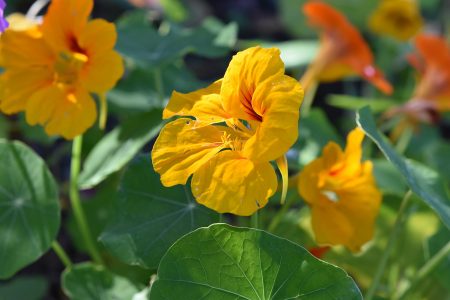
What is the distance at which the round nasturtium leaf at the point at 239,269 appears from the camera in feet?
2.81

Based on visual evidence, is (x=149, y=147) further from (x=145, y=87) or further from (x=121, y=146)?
(x=121, y=146)

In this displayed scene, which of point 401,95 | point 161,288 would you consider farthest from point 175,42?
point 401,95

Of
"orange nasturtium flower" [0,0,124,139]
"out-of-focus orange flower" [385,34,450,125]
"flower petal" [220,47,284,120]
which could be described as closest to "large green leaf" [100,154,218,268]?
"orange nasturtium flower" [0,0,124,139]

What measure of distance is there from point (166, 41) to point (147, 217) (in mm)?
436

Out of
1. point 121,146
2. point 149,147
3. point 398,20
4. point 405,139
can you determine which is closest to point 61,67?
point 121,146

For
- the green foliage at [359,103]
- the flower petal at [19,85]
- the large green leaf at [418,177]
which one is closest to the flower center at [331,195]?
the large green leaf at [418,177]

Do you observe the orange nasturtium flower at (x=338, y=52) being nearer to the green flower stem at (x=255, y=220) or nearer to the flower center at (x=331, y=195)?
the flower center at (x=331, y=195)

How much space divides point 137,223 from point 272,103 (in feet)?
1.14

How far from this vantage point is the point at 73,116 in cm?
104

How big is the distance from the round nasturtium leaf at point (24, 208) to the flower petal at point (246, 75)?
384 mm

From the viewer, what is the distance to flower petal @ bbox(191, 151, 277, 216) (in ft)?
2.75

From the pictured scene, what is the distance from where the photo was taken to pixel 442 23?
9.71 ft

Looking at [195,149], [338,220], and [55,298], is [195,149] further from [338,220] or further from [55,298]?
[55,298]

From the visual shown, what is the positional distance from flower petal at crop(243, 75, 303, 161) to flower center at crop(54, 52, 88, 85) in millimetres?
Result: 377
